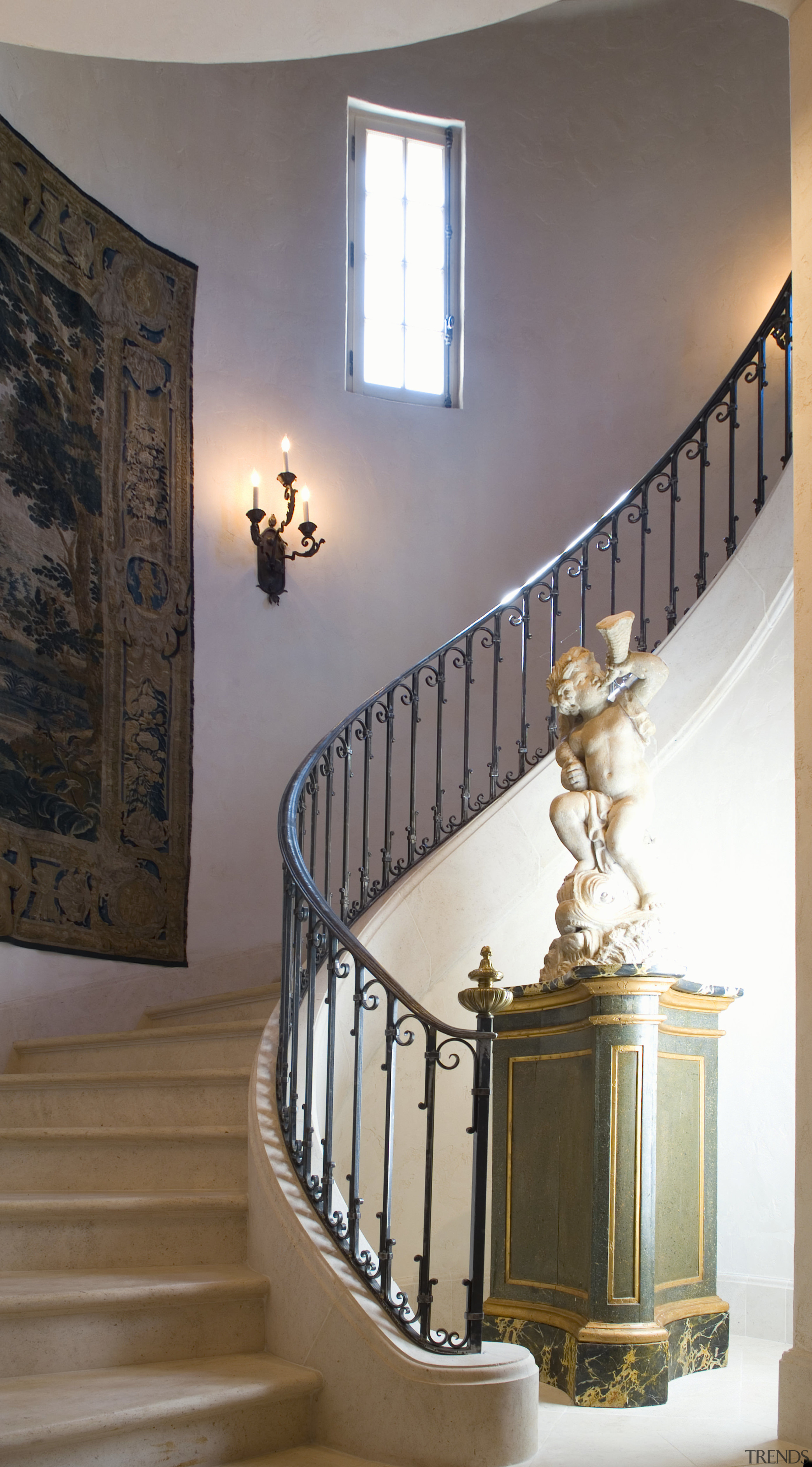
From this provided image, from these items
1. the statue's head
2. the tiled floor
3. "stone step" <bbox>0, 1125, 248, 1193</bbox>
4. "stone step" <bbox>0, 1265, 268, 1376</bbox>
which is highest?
the statue's head

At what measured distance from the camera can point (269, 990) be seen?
4.77m

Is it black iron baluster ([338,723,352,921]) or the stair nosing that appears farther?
the stair nosing

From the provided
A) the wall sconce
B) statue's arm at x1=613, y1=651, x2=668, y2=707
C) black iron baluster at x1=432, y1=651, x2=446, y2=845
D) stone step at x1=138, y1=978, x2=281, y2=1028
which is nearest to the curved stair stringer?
stone step at x1=138, y1=978, x2=281, y2=1028

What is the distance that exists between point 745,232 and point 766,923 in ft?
13.7

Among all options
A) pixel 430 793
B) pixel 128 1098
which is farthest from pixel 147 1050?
pixel 430 793

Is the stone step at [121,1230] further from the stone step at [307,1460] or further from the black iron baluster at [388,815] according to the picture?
the black iron baluster at [388,815]

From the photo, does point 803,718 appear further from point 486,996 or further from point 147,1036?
point 147,1036

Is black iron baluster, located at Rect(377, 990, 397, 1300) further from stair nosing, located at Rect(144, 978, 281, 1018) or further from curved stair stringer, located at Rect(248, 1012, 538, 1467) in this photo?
stair nosing, located at Rect(144, 978, 281, 1018)

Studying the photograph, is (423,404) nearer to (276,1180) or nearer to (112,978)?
(112,978)

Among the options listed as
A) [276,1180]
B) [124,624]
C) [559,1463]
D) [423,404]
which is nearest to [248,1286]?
→ [276,1180]

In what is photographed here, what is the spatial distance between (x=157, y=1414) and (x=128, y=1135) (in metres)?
1.03

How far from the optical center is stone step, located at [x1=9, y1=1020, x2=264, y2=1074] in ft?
13.8

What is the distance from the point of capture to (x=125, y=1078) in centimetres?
391

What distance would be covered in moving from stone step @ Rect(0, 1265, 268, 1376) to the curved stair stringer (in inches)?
4.0
